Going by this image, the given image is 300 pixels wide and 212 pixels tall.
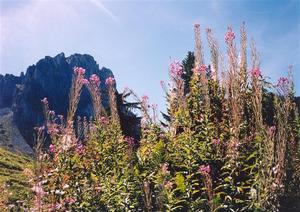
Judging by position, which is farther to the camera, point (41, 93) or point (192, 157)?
point (41, 93)

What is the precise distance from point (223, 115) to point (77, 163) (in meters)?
2.59

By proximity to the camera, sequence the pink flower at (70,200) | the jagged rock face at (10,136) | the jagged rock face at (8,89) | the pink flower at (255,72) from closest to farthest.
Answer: the pink flower at (70,200)
the pink flower at (255,72)
the jagged rock face at (10,136)
the jagged rock face at (8,89)

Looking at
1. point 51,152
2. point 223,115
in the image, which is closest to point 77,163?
point 51,152

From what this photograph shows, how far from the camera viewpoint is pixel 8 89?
196m

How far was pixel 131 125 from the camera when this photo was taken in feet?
77.0

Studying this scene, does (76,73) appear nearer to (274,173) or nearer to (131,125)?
(274,173)

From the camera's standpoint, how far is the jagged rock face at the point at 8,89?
194500mm

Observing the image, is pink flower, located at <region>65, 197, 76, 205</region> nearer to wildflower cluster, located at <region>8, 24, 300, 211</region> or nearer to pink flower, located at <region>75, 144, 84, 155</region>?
wildflower cluster, located at <region>8, 24, 300, 211</region>

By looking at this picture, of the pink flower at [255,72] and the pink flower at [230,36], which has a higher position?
the pink flower at [230,36]

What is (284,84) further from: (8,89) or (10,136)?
(8,89)

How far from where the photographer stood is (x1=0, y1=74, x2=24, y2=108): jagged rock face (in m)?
194

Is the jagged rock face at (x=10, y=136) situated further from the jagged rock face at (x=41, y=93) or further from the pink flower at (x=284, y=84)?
the pink flower at (x=284, y=84)

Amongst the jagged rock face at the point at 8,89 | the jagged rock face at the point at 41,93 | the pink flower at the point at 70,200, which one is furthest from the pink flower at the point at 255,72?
the jagged rock face at the point at 8,89

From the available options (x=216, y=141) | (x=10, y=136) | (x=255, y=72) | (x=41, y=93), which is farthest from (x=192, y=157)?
(x=41, y=93)
